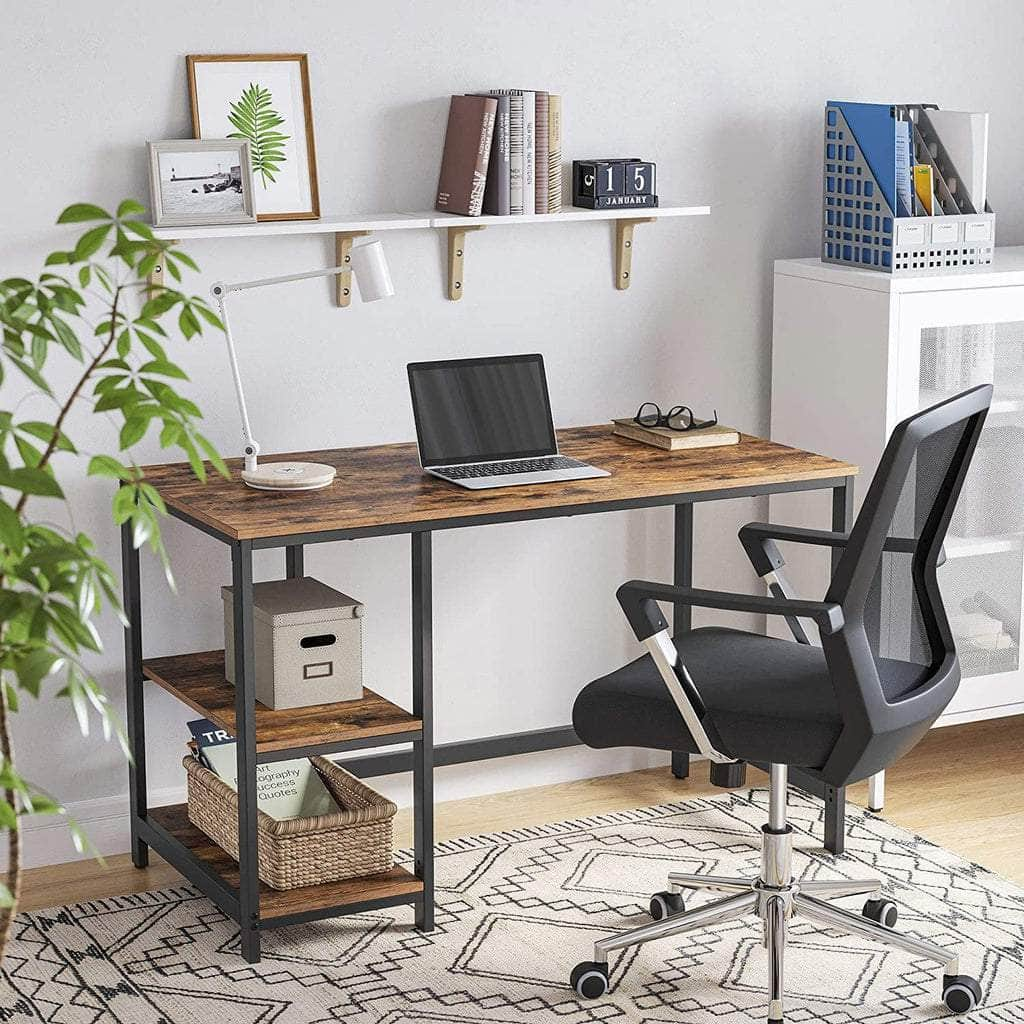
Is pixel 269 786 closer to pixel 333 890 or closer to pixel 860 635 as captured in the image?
pixel 333 890

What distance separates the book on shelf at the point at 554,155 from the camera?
3.38 meters

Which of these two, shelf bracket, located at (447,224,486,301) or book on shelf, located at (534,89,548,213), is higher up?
book on shelf, located at (534,89,548,213)

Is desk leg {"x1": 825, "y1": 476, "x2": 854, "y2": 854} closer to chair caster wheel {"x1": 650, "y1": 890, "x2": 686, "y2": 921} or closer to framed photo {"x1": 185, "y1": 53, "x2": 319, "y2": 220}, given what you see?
chair caster wheel {"x1": 650, "y1": 890, "x2": 686, "y2": 921}

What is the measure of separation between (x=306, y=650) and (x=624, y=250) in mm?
1204

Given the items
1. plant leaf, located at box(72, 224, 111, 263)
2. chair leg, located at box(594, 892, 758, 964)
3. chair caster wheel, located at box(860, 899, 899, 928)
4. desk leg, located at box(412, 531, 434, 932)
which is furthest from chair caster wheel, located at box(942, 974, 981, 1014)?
plant leaf, located at box(72, 224, 111, 263)

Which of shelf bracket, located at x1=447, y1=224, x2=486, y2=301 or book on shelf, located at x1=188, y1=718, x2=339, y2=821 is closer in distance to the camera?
book on shelf, located at x1=188, y1=718, x2=339, y2=821

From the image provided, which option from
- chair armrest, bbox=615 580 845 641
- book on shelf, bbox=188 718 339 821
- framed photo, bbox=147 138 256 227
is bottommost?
book on shelf, bbox=188 718 339 821

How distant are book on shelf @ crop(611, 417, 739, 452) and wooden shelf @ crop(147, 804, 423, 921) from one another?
0.97 metres

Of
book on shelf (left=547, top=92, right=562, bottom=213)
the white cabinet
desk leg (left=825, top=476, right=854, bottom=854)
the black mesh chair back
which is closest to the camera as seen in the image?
the black mesh chair back

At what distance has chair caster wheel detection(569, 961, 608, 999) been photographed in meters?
2.75

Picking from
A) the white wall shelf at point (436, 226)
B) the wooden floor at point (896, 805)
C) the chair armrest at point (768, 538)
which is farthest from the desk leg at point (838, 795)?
the white wall shelf at point (436, 226)

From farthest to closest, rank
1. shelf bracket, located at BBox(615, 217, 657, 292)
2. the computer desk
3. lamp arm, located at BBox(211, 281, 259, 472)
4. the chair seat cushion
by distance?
shelf bracket, located at BBox(615, 217, 657, 292), lamp arm, located at BBox(211, 281, 259, 472), the computer desk, the chair seat cushion

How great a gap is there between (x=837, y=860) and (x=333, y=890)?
102cm

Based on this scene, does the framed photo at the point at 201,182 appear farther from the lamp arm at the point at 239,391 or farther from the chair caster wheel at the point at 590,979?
the chair caster wheel at the point at 590,979
